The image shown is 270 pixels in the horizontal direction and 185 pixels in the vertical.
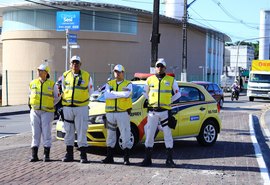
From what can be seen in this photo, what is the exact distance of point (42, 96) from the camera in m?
8.71

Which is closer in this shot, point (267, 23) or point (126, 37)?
point (126, 37)

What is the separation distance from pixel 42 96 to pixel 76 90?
71 centimetres

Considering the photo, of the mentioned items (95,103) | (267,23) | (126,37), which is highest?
(267,23)

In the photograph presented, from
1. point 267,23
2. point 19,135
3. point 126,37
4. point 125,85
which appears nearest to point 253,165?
point 125,85

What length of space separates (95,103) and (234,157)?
3.18 metres

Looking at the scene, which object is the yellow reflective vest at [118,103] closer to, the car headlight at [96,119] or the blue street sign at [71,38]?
the car headlight at [96,119]

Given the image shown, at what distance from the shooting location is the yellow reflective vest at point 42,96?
8.67m

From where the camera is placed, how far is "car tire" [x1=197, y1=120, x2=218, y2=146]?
36.3 ft

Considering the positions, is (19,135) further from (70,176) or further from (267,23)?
(267,23)

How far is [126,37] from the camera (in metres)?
38.5

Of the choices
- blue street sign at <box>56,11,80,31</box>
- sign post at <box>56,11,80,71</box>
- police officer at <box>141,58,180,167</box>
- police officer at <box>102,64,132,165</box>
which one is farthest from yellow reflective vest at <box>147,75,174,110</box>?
blue street sign at <box>56,11,80,31</box>

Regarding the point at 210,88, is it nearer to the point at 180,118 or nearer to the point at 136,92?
Answer: the point at 180,118

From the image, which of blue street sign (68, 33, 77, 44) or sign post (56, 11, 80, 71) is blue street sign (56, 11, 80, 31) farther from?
blue street sign (68, 33, 77, 44)

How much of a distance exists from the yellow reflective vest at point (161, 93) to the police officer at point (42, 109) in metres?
1.88
